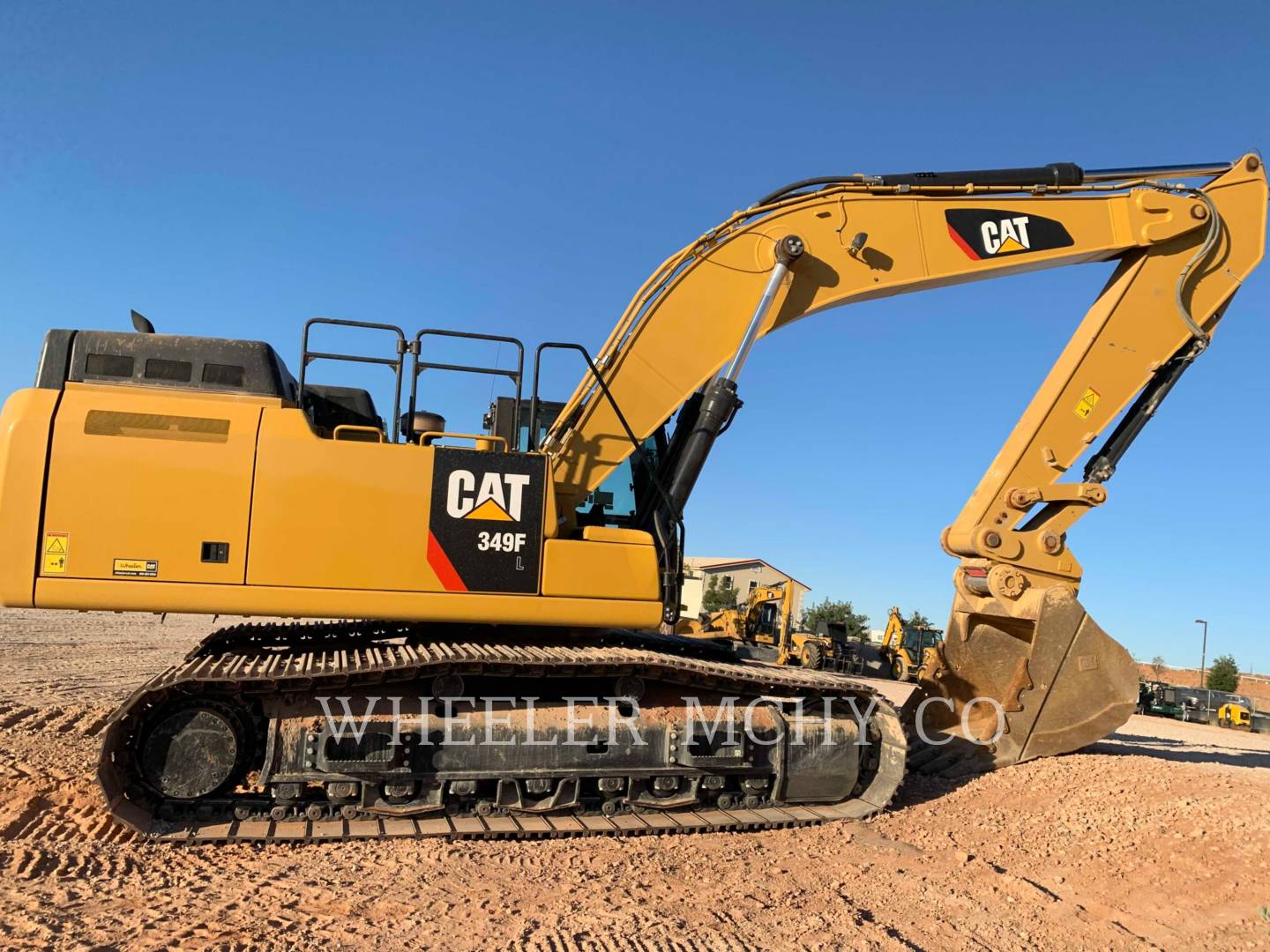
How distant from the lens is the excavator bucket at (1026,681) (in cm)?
753

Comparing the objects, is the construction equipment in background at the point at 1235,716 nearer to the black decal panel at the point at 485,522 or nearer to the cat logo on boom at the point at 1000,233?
the cat logo on boom at the point at 1000,233

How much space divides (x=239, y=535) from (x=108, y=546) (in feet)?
2.58

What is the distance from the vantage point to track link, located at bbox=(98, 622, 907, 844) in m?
5.73

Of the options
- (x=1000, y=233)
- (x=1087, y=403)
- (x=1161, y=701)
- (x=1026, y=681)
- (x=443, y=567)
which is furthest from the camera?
(x=1161, y=701)

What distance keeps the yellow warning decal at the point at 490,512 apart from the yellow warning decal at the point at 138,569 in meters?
1.98

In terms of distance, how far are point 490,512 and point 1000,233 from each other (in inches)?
196

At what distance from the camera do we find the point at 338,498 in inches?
236

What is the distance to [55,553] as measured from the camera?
5.67 m

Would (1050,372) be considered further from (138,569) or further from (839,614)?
(839,614)

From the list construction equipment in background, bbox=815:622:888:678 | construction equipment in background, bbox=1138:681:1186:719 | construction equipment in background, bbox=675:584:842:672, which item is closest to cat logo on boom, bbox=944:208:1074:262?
construction equipment in background, bbox=675:584:842:672

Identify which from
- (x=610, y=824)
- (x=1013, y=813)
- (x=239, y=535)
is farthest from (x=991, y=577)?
(x=239, y=535)

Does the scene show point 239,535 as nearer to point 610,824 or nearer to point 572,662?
point 572,662

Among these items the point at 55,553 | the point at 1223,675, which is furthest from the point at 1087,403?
the point at 1223,675

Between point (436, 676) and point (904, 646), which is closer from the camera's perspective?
point (436, 676)
